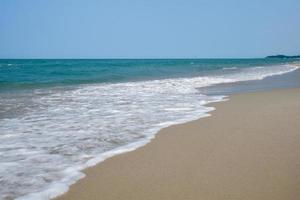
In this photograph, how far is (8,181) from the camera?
3.49m

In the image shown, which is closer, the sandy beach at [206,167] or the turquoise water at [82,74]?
the sandy beach at [206,167]

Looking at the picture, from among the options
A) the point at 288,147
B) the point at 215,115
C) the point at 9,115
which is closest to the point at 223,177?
the point at 288,147

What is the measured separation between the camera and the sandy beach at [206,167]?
312cm

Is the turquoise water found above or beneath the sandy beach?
above

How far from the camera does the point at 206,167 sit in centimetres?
380

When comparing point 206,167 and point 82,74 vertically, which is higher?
point 82,74

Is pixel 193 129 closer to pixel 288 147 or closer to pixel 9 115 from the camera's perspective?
pixel 288 147

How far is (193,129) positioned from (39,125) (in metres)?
3.06

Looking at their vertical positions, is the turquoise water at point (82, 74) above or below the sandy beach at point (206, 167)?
above

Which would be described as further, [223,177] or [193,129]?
[193,129]

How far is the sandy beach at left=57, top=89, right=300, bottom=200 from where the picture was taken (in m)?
3.12

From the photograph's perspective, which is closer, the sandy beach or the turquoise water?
the sandy beach

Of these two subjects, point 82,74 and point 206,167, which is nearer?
point 206,167

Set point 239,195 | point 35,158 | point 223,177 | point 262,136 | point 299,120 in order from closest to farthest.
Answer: point 239,195 < point 223,177 < point 35,158 < point 262,136 < point 299,120
